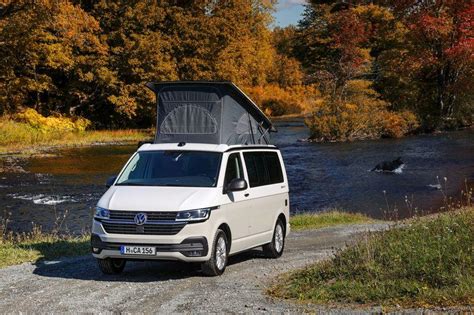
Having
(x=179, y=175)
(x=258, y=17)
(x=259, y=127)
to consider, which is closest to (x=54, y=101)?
(x=258, y=17)

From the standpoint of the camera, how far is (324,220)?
2033 cm

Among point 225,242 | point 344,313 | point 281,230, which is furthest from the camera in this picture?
point 281,230

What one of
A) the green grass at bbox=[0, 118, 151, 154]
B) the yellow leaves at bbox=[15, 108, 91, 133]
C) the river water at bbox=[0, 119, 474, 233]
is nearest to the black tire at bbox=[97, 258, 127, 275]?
the river water at bbox=[0, 119, 474, 233]

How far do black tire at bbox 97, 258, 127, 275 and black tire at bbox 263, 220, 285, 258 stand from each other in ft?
9.89

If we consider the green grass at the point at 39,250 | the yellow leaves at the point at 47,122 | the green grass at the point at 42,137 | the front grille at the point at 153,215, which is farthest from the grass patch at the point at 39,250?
the yellow leaves at the point at 47,122

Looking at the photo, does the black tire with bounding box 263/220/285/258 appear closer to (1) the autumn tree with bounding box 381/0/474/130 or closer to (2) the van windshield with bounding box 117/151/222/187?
(2) the van windshield with bounding box 117/151/222/187

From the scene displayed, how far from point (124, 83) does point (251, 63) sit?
1290 centimetres

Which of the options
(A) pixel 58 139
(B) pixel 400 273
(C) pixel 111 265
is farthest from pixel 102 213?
(A) pixel 58 139

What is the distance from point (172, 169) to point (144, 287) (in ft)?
7.51

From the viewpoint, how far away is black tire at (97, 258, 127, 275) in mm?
10883

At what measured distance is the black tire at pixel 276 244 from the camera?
1301 cm

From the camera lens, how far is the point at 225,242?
11055mm

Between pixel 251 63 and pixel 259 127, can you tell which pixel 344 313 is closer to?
pixel 259 127

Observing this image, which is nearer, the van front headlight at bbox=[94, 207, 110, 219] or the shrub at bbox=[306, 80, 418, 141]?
the van front headlight at bbox=[94, 207, 110, 219]
